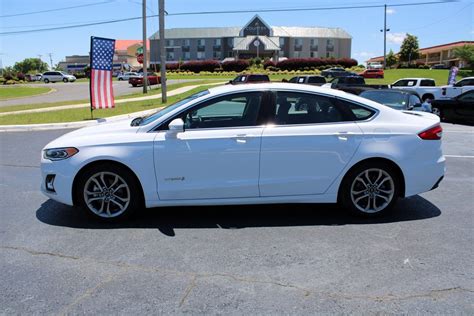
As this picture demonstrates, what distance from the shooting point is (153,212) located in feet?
17.8

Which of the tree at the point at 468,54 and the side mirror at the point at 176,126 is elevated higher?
the tree at the point at 468,54

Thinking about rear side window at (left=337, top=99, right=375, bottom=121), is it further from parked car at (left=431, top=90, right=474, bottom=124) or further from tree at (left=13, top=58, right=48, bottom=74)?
tree at (left=13, top=58, right=48, bottom=74)

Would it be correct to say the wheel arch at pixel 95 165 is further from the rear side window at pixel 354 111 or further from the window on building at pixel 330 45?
the window on building at pixel 330 45

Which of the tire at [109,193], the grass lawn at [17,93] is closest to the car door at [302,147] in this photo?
the tire at [109,193]

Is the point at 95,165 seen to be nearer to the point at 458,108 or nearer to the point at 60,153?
the point at 60,153

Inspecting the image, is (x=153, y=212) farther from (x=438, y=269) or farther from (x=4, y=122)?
(x=4, y=122)

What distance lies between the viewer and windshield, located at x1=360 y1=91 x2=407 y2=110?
11904 millimetres

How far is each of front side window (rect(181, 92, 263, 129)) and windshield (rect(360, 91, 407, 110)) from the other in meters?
7.89

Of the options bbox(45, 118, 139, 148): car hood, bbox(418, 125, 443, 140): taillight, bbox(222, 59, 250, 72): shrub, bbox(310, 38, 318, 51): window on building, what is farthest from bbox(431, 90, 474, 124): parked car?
bbox(310, 38, 318, 51): window on building

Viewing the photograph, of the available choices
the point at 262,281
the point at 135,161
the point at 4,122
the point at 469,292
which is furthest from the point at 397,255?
the point at 4,122

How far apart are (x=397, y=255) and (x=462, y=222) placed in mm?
1404

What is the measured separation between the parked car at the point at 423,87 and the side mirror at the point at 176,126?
18776 millimetres

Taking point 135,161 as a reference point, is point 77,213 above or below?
below

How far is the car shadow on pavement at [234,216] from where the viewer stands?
5.00 metres
